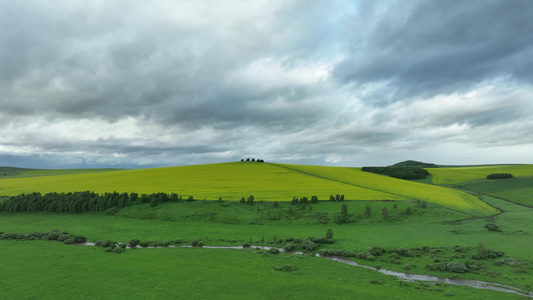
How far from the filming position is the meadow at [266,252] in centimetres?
2478

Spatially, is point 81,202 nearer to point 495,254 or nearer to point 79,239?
point 79,239

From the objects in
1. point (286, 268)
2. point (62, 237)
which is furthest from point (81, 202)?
point (286, 268)

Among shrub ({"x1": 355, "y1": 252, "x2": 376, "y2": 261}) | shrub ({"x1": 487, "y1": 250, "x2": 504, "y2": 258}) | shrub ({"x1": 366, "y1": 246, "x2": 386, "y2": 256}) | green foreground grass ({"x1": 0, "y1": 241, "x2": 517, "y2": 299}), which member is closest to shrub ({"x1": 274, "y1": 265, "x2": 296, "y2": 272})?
green foreground grass ({"x1": 0, "y1": 241, "x2": 517, "y2": 299})

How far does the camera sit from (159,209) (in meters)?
66.4

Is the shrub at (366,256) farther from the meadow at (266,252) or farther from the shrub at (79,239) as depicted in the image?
the shrub at (79,239)

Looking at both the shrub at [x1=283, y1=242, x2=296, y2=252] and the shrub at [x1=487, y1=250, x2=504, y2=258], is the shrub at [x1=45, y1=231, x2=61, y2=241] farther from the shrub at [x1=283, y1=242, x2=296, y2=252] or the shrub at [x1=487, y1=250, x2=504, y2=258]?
the shrub at [x1=487, y1=250, x2=504, y2=258]

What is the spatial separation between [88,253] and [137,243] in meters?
7.77

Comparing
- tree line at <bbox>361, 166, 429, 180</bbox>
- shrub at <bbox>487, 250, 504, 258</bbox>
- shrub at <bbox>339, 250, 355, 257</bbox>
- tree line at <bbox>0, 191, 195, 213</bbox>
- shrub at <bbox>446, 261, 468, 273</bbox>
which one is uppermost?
tree line at <bbox>361, 166, 429, 180</bbox>

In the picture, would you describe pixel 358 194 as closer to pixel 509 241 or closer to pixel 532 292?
pixel 509 241

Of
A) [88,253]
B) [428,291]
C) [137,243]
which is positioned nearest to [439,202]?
[428,291]

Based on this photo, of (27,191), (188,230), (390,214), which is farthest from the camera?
(27,191)

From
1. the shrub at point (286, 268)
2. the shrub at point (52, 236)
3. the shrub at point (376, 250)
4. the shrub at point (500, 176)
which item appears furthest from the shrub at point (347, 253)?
the shrub at point (500, 176)

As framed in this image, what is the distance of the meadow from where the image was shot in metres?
24.8

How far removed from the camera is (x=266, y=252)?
122 feet
